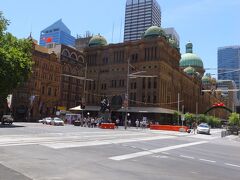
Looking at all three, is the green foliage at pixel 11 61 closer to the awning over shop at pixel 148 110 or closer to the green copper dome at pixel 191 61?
the awning over shop at pixel 148 110

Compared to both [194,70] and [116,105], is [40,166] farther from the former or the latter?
[194,70]

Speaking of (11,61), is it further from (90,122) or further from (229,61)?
(229,61)

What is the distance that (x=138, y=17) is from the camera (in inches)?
5910

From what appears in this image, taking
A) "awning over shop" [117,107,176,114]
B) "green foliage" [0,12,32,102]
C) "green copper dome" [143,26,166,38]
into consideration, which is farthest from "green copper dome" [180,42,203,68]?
"green foliage" [0,12,32,102]

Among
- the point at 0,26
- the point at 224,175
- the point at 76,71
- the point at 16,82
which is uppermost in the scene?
the point at 76,71

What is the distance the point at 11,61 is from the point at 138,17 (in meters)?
116

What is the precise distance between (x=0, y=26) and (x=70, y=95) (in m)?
66.6

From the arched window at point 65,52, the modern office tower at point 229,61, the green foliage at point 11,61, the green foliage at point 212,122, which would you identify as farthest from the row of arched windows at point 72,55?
the modern office tower at point 229,61

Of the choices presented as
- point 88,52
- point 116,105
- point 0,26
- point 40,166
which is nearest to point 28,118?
point 116,105

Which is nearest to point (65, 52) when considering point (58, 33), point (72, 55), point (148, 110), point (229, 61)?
point (72, 55)

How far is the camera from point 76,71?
336 feet

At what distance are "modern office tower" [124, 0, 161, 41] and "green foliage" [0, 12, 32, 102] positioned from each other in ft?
329

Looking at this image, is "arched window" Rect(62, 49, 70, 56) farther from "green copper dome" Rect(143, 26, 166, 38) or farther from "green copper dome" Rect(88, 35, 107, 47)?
"green copper dome" Rect(143, 26, 166, 38)

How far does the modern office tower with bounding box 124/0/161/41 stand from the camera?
14338 cm
